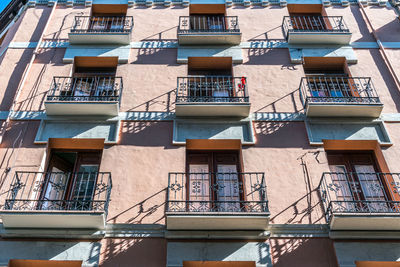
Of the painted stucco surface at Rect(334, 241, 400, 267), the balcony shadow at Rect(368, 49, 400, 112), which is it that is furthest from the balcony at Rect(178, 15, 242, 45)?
the painted stucco surface at Rect(334, 241, 400, 267)

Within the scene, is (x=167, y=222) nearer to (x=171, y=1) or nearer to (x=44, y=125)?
(x=44, y=125)

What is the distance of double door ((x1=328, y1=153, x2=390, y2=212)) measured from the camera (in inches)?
365

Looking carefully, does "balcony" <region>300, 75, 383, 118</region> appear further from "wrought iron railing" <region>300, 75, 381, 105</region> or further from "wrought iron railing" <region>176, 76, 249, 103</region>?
"wrought iron railing" <region>176, 76, 249, 103</region>

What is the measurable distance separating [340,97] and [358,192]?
2715 millimetres

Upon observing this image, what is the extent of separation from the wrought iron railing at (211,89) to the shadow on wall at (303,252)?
411 centimetres

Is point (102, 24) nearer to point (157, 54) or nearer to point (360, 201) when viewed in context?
point (157, 54)

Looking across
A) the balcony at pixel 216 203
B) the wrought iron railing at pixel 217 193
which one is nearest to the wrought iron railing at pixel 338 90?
the wrought iron railing at pixel 217 193

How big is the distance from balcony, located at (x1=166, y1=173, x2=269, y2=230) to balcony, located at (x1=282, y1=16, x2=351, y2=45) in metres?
5.65

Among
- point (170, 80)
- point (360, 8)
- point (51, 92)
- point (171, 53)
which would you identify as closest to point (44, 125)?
point (51, 92)

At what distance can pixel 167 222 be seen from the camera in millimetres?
8445

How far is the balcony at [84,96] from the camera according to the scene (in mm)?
10594

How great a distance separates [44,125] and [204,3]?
7.66 metres

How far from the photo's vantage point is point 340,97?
1080 centimetres

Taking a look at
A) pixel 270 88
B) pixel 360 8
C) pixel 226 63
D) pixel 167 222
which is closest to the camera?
pixel 167 222
